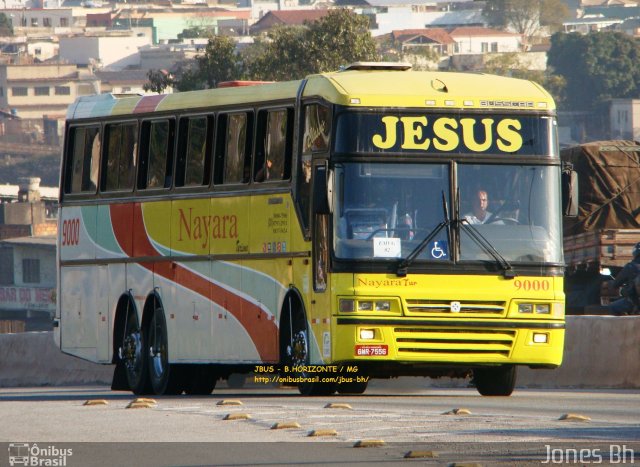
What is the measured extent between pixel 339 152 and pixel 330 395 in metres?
3.17

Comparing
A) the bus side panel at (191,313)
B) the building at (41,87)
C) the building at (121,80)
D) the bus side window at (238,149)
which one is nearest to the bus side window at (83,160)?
the bus side panel at (191,313)

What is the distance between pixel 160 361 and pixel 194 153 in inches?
98.0

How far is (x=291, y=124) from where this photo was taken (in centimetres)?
1745

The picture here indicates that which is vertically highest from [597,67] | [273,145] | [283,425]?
[273,145]

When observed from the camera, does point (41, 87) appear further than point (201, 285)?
Yes

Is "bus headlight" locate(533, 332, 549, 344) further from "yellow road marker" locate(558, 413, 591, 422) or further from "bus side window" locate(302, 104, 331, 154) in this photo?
"yellow road marker" locate(558, 413, 591, 422)

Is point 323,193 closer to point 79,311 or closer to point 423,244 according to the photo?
point 423,244

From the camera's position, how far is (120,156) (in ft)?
67.8

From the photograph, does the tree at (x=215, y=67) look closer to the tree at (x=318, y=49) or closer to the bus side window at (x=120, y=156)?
the tree at (x=318, y=49)

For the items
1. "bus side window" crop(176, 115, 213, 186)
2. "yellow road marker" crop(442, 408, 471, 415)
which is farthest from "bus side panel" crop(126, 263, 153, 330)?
"yellow road marker" crop(442, 408, 471, 415)

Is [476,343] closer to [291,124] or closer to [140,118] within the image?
[291,124]

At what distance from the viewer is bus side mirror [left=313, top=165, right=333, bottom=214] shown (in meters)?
16.0

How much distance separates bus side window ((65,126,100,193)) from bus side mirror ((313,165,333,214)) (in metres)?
5.63

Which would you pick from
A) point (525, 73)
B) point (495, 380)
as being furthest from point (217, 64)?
point (525, 73)
